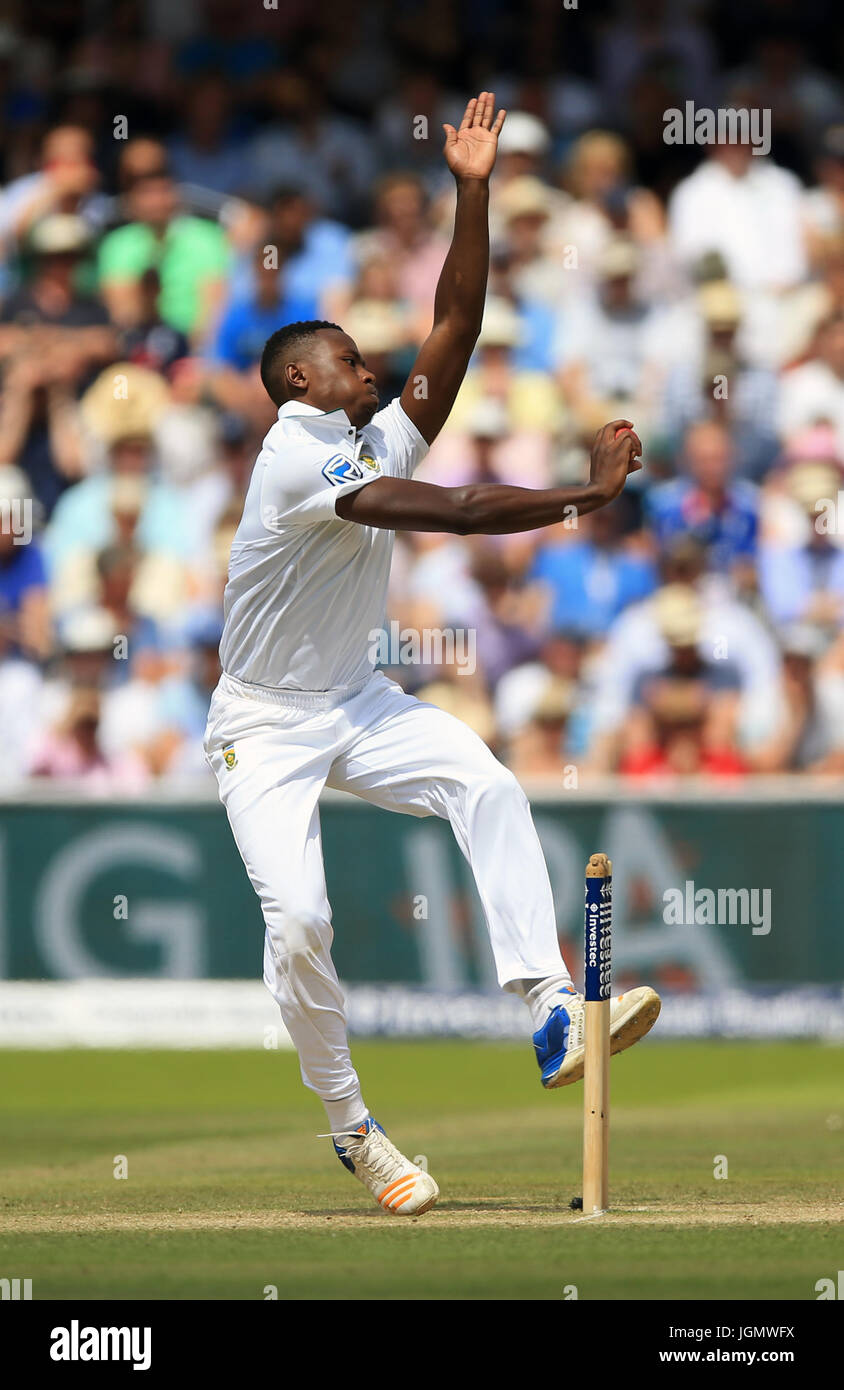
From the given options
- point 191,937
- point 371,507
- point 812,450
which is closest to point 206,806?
point 191,937

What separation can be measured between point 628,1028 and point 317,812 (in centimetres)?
113

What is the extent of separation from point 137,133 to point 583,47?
124 inches

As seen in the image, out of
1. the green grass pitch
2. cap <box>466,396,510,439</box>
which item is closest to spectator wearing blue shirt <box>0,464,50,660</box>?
cap <box>466,396,510,439</box>

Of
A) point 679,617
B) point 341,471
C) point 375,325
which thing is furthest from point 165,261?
point 341,471

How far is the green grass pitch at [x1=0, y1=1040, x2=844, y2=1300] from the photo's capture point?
17.3 ft

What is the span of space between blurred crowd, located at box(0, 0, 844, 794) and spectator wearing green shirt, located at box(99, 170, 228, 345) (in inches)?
0.8

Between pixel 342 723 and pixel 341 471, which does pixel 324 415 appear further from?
pixel 342 723

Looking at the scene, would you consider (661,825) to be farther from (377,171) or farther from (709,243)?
(377,171)

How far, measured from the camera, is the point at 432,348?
22.0 ft

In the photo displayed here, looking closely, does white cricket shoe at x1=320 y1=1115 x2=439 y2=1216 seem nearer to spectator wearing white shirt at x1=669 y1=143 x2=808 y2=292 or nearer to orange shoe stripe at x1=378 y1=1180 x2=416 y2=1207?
orange shoe stripe at x1=378 y1=1180 x2=416 y2=1207

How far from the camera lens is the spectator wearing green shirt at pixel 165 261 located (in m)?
13.8

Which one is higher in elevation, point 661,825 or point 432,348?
point 432,348

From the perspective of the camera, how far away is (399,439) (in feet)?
22.5

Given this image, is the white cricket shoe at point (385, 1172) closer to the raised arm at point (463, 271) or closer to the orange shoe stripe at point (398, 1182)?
the orange shoe stripe at point (398, 1182)
